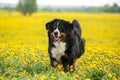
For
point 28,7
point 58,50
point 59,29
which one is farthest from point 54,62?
point 28,7

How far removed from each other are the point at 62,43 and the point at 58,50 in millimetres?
216

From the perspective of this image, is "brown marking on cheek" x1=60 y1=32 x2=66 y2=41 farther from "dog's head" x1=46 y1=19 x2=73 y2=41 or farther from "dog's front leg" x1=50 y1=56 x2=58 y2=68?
"dog's front leg" x1=50 y1=56 x2=58 y2=68

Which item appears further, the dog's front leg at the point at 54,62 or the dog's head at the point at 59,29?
the dog's front leg at the point at 54,62

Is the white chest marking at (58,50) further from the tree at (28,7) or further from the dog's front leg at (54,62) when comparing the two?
the tree at (28,7)

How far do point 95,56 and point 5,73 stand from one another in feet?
14.0

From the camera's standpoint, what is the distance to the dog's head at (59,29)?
10.1 metres

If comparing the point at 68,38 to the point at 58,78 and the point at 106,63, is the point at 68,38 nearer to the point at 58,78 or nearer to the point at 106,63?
the point at 58,78

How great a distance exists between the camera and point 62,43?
1045 centimetres

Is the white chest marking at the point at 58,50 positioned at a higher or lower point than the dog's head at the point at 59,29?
lower

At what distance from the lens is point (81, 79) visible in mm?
9641

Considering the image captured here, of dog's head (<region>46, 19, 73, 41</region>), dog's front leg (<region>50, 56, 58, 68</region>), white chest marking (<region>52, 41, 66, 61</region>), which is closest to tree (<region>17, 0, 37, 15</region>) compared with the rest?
dog's front leg (<region>50, 56, 58, 68</region>)

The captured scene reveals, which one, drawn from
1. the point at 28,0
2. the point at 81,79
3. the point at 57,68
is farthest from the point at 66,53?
the point at 28,0

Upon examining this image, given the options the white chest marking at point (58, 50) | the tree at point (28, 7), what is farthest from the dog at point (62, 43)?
the tree at point (28, 7)

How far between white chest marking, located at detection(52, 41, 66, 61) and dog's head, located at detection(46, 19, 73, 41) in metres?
0.17
